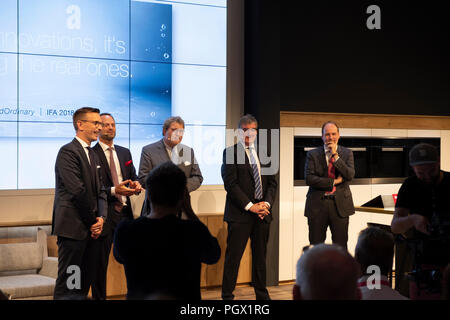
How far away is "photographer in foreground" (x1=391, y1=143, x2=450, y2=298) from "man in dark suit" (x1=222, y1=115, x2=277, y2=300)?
1818 millimetres

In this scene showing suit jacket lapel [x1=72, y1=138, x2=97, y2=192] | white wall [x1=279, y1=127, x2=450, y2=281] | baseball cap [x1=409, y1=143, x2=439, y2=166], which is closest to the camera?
baseball cap [x1=409, y1=143, x2=439, y2=166]

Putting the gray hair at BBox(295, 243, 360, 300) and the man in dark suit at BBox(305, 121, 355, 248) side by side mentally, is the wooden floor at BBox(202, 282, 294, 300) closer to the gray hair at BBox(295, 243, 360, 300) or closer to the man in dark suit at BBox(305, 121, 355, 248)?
the man in dark suit at BBox(305, 121, 355, 248)

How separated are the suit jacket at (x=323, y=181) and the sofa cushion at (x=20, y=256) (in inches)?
105

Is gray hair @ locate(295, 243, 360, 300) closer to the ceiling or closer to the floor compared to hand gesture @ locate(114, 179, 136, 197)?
closer to the floor

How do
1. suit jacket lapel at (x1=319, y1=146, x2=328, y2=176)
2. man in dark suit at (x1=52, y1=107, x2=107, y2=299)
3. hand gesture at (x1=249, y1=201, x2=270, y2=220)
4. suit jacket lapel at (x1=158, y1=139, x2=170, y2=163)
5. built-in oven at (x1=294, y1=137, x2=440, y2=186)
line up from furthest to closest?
built-in oven at (x1=294, y1=137, x2=440, y2=186) → suit jacket lapel at (x1=319, y1=146, x2=328, y2=176) → suit jacket lapel at (x1=158, y1=139, x2=170, y2=163) → hand gesture at (x1=249, y1=201, x2=270, y2=220) → man in dark suit at (x1=52, y1=107, x2=107, y2=299)

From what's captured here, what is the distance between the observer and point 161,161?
5.03m

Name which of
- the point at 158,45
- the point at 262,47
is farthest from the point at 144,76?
the point at 262,47

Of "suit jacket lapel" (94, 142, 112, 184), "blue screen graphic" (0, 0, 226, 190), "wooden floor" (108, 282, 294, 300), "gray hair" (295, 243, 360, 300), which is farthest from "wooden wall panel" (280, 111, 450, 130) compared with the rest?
"gray hair" (295, 243, 360, 300)

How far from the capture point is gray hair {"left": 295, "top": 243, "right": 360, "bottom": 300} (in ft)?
5.21

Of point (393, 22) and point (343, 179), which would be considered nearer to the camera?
point (343, 179)

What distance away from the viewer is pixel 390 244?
2.41m

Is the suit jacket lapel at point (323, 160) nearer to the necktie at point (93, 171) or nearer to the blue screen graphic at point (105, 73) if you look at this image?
the blue screen graphic at point (105, 73)
